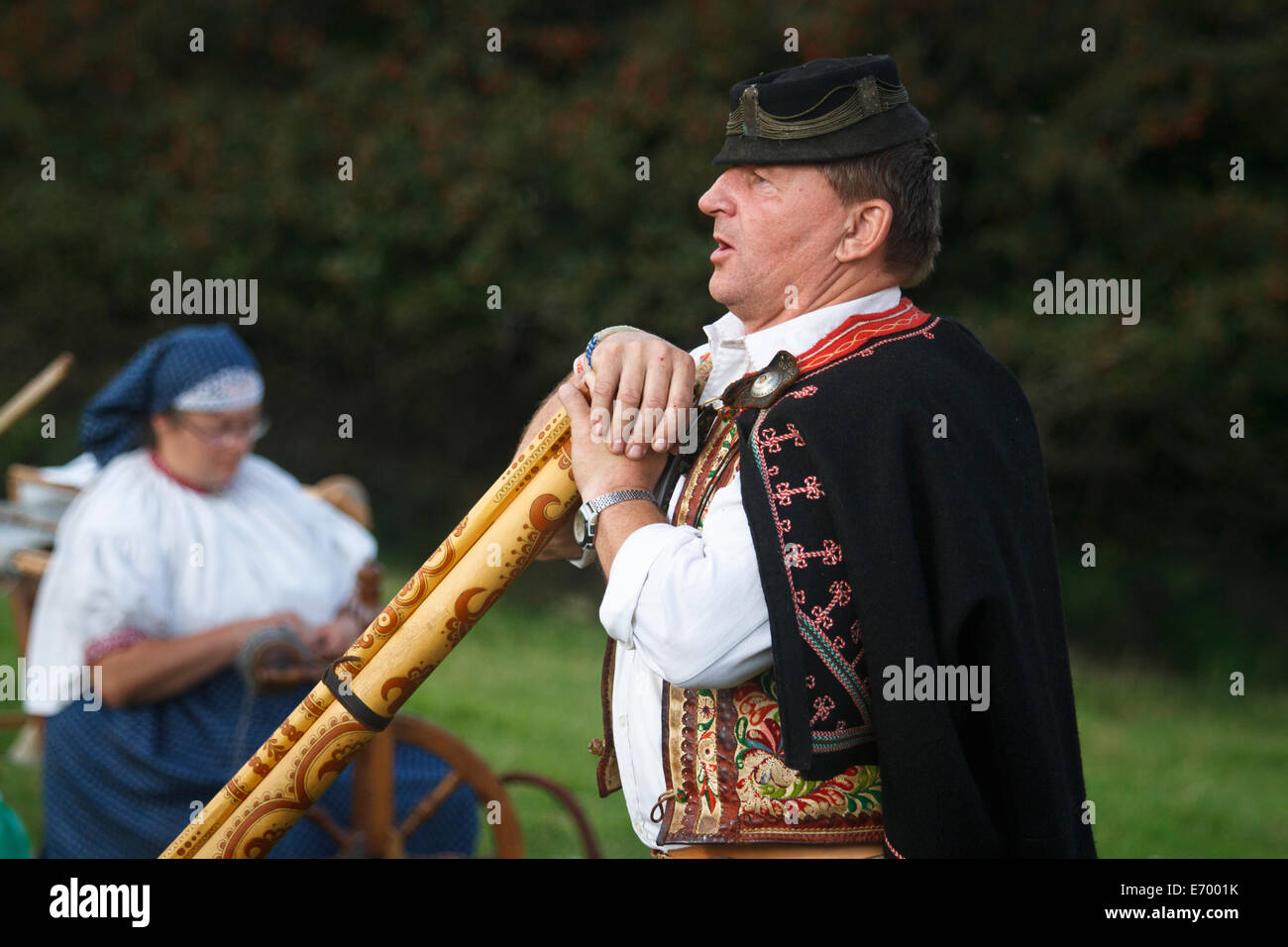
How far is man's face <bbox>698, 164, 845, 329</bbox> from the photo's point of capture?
1917 mm

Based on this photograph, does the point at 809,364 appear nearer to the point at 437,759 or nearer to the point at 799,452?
the point at 799,452

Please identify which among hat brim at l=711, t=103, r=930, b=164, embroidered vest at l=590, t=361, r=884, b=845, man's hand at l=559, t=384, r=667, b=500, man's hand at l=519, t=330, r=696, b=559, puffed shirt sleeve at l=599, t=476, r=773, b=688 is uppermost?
hat brim at l=711, t=103, r=930, b=164

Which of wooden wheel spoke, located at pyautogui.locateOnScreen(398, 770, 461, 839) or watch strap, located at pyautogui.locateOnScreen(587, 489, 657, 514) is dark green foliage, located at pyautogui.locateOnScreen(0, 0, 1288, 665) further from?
watch strap, located at pyautogui.locateOnScreen(587, 489, 657, 514)

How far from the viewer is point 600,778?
2.18m

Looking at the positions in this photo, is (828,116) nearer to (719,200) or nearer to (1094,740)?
(719,200)

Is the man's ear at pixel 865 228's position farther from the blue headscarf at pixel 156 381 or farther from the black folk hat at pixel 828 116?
the blue headscarf at pixel 156 381

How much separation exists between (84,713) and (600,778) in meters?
2.29

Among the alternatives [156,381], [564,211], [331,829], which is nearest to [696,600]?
[331,829]

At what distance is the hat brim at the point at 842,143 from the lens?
1879 mm

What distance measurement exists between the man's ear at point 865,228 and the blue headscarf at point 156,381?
2.62m

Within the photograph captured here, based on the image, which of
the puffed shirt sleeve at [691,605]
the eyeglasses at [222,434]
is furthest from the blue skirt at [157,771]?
the puffed shirt sleeve at [691,605]

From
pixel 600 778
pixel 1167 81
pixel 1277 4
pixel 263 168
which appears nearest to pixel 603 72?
pixel 263 168

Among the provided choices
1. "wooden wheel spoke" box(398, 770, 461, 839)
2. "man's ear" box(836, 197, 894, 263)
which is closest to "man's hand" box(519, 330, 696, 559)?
"man's ear" box(836, 197, 894, 263)

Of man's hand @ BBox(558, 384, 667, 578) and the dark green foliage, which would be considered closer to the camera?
man's hand @ BBox(558, 384, 667, 578)
